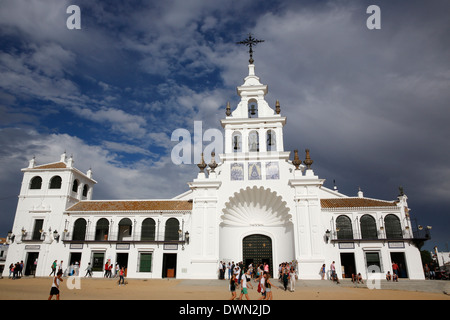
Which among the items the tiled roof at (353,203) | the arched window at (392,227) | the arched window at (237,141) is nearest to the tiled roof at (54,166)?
the arched window at (237,141)

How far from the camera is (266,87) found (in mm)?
28266

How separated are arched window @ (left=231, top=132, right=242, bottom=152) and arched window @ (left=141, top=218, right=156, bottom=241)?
10229mm

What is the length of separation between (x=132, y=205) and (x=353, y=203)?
2072 cm

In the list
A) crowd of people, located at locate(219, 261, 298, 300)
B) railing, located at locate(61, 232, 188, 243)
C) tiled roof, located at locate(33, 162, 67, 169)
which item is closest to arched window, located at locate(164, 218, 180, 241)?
railing, located at locate(61, 232, 188, 243)

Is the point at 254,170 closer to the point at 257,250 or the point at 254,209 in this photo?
the point at 254,209

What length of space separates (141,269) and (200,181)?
9420mm

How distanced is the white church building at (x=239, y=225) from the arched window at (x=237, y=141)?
4.1 inches

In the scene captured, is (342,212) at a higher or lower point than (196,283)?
higher

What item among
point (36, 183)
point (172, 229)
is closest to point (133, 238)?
point (172, 229)

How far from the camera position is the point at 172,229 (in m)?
27.3

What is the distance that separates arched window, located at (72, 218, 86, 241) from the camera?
28.1 meters
